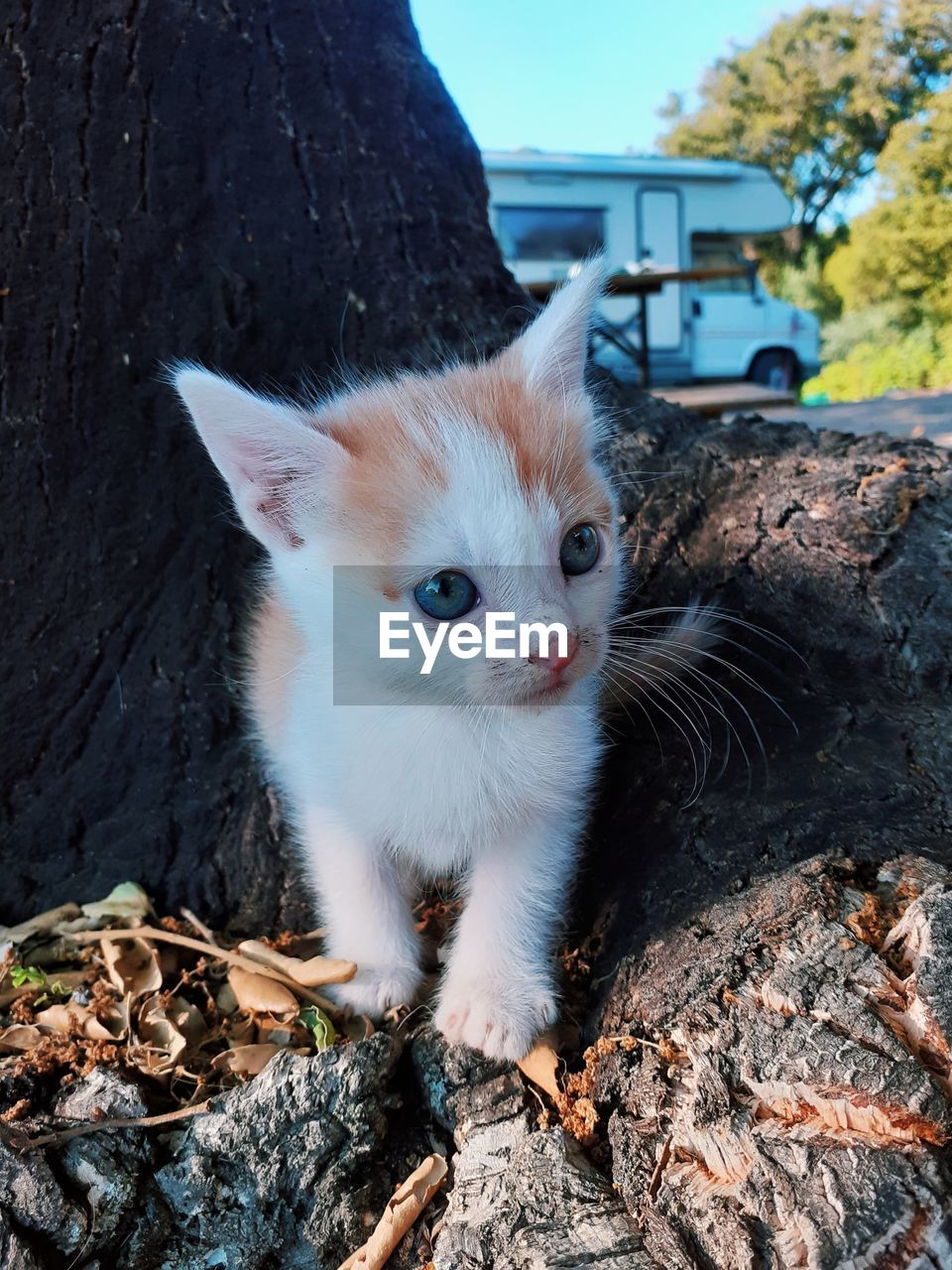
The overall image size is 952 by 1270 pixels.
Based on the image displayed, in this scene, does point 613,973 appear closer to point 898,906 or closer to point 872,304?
point 898,906

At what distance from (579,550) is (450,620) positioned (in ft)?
0.67

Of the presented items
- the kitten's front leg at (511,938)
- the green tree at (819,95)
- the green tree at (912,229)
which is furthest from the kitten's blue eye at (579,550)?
the green tree at (819,95)

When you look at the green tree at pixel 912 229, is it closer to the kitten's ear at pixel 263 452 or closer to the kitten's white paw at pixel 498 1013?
the kitten's ear at pixel 263 452

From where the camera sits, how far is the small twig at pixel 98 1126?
2.90 ft

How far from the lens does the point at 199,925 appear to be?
Result: 133 cm

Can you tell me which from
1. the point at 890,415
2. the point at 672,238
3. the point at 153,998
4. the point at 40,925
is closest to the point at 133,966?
the point at 153,998

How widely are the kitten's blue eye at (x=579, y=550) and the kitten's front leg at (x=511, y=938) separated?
368 mm

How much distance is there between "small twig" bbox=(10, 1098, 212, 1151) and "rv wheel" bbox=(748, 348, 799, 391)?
414 inches

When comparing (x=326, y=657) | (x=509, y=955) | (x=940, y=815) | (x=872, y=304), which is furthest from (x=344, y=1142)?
(x=872, y=304)

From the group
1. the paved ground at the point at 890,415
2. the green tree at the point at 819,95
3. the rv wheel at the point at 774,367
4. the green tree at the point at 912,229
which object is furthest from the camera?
the rv wheel at the point at 774,367

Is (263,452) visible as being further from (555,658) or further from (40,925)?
(40,925)

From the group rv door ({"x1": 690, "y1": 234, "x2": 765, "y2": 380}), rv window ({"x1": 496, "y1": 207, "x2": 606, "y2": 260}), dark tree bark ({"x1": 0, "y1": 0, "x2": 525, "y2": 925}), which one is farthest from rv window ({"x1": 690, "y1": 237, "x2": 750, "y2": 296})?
dark tree bark ({"x1": 0, "y1": 0, "x2": 525, "y2": 925})

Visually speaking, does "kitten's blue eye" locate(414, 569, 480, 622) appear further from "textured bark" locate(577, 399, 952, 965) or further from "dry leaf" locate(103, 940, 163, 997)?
"dry leaf" locate(103, 940, 163, 997)

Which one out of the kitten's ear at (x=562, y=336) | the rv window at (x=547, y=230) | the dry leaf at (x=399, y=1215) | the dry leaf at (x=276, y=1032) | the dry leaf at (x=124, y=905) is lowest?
the dry leaf at (x=399, y=1215)
